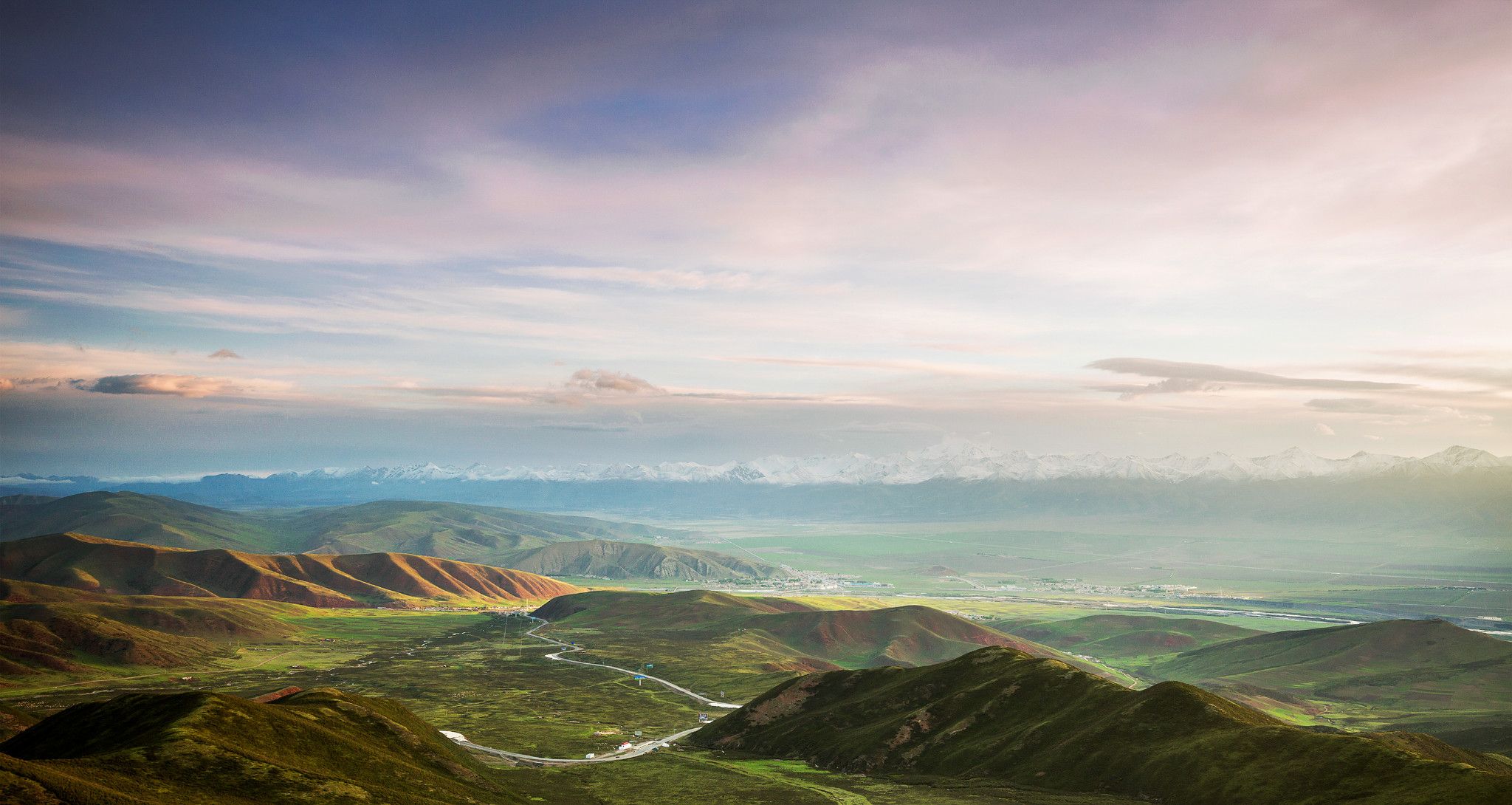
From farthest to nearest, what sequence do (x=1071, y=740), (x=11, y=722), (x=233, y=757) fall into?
(x=11, y=722), (x=1071, y=740), (x=233, y=757)

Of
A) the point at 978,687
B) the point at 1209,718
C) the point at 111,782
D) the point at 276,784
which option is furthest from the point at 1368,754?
the point at 111,782

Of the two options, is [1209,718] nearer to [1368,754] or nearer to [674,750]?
[1368,754]

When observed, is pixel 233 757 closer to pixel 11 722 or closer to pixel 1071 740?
pixel 11 722

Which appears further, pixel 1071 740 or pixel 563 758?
pixel 563 758

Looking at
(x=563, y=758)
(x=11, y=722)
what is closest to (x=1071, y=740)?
(x=563, y=758)

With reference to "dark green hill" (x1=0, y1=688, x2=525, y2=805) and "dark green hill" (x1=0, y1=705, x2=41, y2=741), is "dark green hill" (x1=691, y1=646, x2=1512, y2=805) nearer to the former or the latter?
"dark green hill" (x1=0, y1=688, x2=525, y2=805)

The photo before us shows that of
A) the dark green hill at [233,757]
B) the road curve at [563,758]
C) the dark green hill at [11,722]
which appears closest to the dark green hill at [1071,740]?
the road curve at [563,758]
